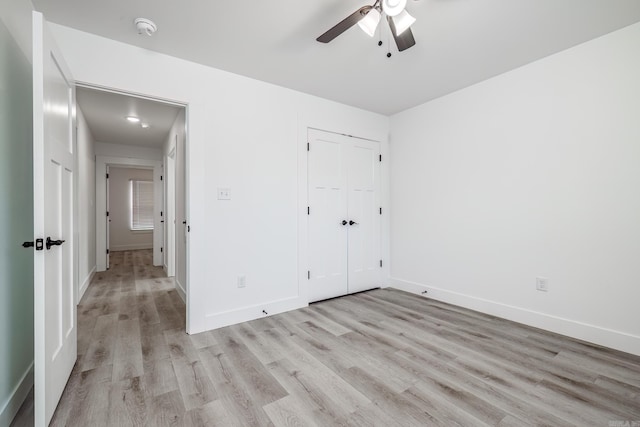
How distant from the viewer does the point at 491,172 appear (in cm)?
295

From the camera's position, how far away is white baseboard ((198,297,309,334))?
2625 mm

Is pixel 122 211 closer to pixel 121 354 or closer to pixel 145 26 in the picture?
pixel 121 354

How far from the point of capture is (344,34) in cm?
217

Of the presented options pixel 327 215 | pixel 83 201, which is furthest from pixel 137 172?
pixel 327 215

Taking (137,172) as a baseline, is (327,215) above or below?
below

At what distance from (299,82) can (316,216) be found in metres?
1.49

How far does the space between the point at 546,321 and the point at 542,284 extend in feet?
1.06

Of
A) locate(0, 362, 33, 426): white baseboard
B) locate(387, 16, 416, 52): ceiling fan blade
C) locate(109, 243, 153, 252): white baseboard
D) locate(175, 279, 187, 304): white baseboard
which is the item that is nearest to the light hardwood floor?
locate(0, 362, 33, 426): white baseboard

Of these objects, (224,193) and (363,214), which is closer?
(224,193)

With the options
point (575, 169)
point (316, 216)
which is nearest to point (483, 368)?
point (575, 169)

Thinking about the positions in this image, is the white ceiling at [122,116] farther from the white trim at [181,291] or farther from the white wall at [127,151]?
the white trim at [181,291]

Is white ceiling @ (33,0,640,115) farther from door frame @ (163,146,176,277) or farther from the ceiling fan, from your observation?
door frame @ (163,146,176,277)

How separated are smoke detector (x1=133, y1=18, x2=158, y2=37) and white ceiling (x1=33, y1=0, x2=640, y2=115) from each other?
0.04 meters

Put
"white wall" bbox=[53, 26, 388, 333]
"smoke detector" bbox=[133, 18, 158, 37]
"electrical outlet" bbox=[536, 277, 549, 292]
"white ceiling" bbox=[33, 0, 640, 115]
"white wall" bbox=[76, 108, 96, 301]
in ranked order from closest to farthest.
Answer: "white ceiling" bbox=[33, 0, 640, 115] < "smoke detector" bbox=[133, 18, 158, 37] < "white wall" bbox=[53, 26, 388, 333] < "electrical outlet" bbox=[536, 277, 549, 292] < "white wall" bbox=[76, 108, 96, 301]
